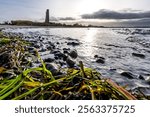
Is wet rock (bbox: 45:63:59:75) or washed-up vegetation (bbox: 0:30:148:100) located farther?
wet rock (bbox: 45:63:59:75)

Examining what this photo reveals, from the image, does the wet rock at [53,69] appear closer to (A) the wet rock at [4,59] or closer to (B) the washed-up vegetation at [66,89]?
(B) the washed-up vegetation at [66,89]

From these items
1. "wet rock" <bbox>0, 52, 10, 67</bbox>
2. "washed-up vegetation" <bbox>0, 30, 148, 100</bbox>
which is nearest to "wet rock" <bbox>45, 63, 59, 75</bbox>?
"washed-up vegetation" <bbox>0, 30, 148, 100</bbox>

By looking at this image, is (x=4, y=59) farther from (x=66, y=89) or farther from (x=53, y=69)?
(x=66, y=89)

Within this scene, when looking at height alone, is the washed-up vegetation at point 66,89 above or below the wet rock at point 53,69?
above

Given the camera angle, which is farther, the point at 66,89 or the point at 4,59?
the point at 4,59

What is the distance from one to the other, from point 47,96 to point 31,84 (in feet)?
0.86

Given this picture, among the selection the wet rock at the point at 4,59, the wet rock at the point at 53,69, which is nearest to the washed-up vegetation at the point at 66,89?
the wet rock at the point at 53,69

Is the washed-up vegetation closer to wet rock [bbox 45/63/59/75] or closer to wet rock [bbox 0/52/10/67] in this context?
wet rock [bbox 45/63/59/75]

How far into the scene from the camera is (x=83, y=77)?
292 cm

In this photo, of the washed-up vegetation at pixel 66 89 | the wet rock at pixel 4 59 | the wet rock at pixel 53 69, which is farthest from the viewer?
the wet rock at pixel 4 59

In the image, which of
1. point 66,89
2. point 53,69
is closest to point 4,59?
point 53,69

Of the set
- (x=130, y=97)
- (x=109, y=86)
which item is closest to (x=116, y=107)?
(x=130, y=97)

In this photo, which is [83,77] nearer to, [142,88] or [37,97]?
[37,97]

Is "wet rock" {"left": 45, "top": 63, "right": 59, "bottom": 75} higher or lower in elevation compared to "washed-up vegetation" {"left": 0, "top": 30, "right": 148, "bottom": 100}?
lower
